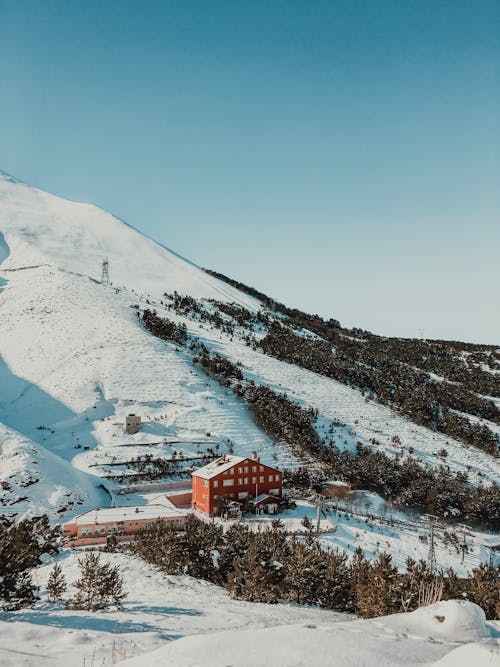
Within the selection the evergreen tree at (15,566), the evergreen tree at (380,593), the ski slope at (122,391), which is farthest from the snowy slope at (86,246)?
the evergreen tree at (380,593)

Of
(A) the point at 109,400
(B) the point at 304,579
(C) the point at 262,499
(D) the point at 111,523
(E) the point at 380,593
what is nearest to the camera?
(E) the point at 380,593

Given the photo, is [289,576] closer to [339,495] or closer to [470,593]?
[470,593]

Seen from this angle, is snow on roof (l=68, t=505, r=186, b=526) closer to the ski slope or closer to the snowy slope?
the ski slope

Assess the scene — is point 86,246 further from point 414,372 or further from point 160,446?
point 160,446

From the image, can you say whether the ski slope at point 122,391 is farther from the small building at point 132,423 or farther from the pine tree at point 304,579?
the pine tree at point 304,579

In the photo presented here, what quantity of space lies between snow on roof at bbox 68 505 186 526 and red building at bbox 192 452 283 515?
3.63 m

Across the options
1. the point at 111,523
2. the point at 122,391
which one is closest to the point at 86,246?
the point at 122,391

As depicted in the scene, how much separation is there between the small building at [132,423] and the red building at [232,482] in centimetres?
1155

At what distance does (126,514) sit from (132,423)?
16.9m

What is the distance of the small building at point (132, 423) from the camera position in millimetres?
51969

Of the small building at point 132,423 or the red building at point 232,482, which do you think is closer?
the red building at point 232,482

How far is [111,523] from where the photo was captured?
34.4m

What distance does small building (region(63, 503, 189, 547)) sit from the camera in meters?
33.1

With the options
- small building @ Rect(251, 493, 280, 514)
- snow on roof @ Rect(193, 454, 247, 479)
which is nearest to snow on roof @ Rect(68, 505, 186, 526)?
snow on roof @ Rect(193, 454, 247, 479)
